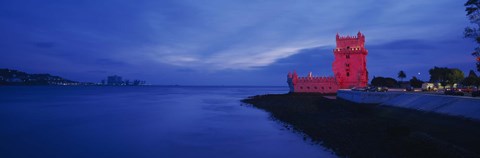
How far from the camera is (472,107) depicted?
59.4 ft

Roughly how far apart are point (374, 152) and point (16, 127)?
31543 mm

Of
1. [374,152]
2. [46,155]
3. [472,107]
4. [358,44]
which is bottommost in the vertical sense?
[46,155]

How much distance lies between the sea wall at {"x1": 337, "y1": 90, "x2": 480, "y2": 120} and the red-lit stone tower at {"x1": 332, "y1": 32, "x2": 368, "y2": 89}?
78.7 feet

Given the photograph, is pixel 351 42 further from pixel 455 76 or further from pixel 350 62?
pixel 455 76

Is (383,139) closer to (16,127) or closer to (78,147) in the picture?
(78,147)

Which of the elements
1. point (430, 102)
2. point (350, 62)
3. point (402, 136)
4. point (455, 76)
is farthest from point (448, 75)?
point (402, 136)

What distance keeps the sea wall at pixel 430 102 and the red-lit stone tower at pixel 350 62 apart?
2399 cm

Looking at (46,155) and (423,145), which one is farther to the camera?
(46,155)

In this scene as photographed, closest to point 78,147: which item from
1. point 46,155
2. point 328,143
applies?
point 46,155

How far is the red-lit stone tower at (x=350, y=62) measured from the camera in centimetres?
5938

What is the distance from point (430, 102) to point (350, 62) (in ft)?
123

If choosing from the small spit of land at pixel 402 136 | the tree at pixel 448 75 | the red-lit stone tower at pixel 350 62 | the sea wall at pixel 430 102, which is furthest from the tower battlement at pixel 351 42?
the small spit of land at pixel 402 136

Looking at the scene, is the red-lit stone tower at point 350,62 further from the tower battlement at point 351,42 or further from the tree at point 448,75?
the tree at point 448,75

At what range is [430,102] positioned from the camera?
23.5m
